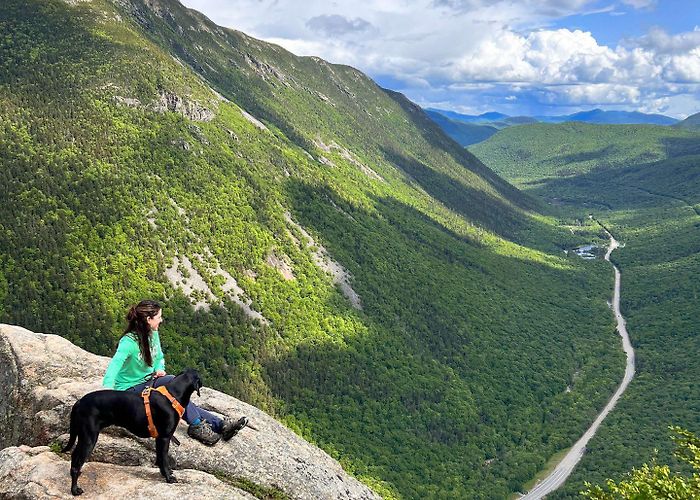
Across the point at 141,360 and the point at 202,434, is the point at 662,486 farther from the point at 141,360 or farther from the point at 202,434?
the point at 141,360

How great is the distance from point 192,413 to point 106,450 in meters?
4.00

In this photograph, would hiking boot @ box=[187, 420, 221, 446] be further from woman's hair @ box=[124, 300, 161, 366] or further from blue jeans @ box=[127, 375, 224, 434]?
woman's hair @ box=[124, 300, 161, 366]

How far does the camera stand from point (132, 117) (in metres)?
199

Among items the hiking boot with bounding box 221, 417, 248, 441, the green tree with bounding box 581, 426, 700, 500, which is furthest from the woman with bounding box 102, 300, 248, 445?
the green tree with bounding box 581, 426, 700, 500

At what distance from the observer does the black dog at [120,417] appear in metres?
21.4

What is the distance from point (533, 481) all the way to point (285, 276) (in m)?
106

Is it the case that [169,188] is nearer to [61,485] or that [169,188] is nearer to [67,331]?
[67,331]

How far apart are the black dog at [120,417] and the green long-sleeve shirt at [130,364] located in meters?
1.15

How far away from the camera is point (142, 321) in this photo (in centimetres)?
2295

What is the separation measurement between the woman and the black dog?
30.5 inches

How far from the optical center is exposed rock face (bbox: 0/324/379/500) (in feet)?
74.0

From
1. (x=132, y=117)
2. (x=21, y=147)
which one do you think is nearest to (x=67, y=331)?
(x=21, y=147)

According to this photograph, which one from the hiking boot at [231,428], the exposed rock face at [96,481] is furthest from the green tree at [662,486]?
the exposed rock face at [96,481]

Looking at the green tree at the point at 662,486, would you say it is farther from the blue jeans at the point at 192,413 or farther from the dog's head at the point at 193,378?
the dog's head at the point at 193,378
